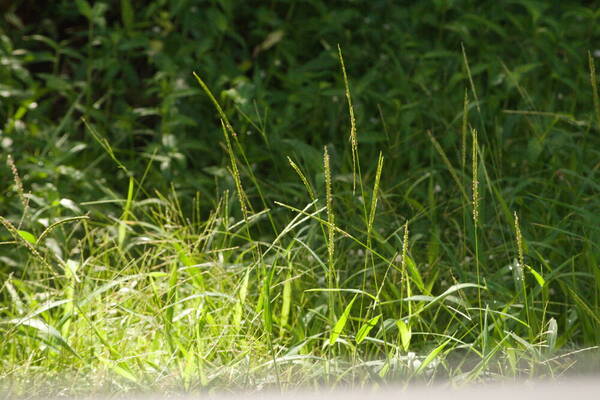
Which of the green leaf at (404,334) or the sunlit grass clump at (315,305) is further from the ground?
the green leaf at (404,334)

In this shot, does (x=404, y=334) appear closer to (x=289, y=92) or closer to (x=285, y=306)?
(x=285, y=306)

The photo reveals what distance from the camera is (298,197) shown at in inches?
118

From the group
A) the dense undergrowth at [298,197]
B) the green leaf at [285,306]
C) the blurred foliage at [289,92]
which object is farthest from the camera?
the blurred foliage at [289,92]

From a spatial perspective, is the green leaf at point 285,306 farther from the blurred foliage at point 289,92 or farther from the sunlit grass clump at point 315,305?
the blurred foliage at point 289,92

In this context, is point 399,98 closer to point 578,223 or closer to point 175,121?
point 175,121

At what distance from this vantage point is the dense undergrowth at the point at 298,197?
200 cm

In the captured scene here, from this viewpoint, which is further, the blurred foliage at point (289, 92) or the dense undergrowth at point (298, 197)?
the blurred foliage at point (289, 92)

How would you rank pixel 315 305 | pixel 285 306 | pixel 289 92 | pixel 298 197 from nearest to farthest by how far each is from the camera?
1. pixel 285 306
2. pixel 315 305
3. pixel 298 197
4. pixel 289 92

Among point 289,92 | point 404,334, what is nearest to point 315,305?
point 404,334

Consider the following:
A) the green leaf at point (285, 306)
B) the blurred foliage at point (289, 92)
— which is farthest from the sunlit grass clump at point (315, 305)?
the blurred foliage at point (289, 92)

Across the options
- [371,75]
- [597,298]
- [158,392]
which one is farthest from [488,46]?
[158,392]

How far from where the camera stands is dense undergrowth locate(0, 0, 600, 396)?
2.00 metres

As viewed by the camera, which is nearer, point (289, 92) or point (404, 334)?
point (404, 334)

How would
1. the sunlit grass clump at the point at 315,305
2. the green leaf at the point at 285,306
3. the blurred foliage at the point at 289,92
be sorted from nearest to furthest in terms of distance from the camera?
the sunlit grass clump at the point at 315,305 → the green leaf at the point at 285,306 → the blurred foliage at the point at 289,92
